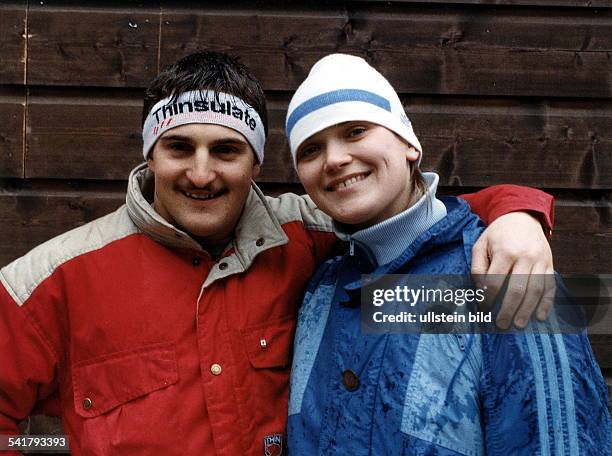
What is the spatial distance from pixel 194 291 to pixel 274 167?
0.94 metres

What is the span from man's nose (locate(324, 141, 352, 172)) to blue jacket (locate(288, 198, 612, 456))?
242 mm

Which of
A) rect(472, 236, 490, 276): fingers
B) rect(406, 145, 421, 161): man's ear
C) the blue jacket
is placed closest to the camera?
the blue jacket

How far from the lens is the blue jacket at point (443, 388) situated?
1353 millimetres

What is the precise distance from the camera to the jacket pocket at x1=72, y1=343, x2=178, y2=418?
1.79 meters

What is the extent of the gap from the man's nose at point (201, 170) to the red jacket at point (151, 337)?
14cm

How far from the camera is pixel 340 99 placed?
5.64 feet

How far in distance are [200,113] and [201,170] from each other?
17cm

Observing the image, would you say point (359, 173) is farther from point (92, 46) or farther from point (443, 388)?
point (92, 46)

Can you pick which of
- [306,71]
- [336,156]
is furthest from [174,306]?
[306,71]

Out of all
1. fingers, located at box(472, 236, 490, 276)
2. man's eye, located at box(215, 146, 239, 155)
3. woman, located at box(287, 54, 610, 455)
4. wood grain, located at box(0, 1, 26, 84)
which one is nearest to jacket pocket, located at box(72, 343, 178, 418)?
woman, located at box(287, 54, 610, 455)

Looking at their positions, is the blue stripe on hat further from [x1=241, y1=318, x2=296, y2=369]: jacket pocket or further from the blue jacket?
[x1=241, y1=318, x2=296, y2=369]: jacket pocket

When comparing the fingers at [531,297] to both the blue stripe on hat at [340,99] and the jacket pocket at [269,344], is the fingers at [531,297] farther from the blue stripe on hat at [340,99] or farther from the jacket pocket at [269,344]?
the jacket pocket at [269,344]

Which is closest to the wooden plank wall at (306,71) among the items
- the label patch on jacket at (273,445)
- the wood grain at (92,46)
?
the wood grain at (92,46)

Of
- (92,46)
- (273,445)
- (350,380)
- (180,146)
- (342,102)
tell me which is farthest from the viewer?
(92,46)
